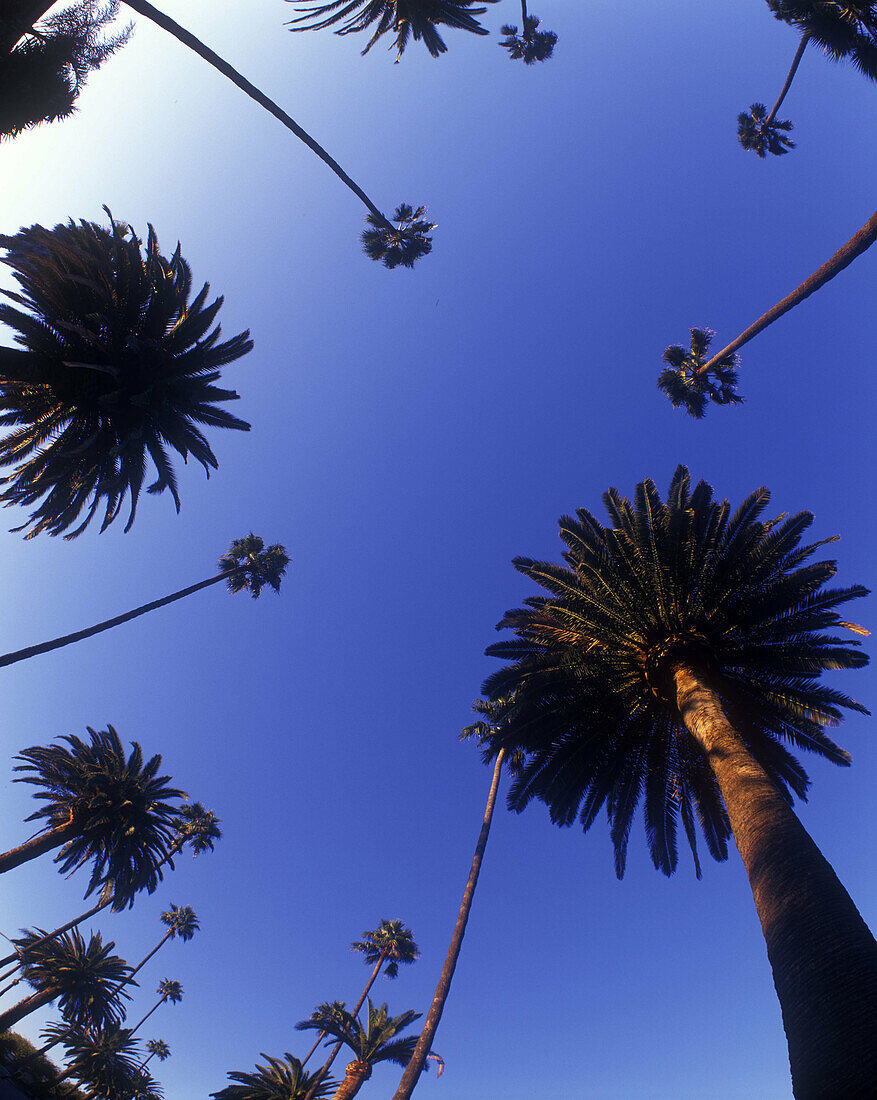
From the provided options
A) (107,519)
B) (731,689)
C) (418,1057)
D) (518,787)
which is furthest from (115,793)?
(731,689)

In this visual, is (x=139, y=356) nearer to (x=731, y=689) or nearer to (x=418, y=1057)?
(x=731, y=689)

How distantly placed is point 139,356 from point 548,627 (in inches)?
488

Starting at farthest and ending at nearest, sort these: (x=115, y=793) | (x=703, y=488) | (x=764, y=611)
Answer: (x=115, y=793) < (x=703, y=488) < (x=764, y=611)

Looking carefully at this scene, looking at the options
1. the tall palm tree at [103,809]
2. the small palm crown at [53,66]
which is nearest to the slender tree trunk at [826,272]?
the small palm crown at [53,66]

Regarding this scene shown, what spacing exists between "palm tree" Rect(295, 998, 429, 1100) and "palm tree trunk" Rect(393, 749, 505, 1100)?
6.62 meters

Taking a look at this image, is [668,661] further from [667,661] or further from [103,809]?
[103,809]

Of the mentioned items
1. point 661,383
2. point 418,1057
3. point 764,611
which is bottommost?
point 418,1057

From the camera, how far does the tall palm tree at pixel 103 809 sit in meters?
17.5

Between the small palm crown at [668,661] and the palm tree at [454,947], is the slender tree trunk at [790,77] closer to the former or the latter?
the small palm crown at [668,661]

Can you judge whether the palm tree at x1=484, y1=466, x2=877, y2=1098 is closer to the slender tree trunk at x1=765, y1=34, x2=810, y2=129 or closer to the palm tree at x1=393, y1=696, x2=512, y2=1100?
the palm tree at x1=393, y1=696, x2=512, y2=1100

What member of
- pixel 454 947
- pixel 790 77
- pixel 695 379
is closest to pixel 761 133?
pixel 790 77

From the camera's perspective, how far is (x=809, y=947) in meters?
4.56

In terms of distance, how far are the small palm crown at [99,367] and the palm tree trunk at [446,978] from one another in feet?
43.5

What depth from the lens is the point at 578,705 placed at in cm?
1163
